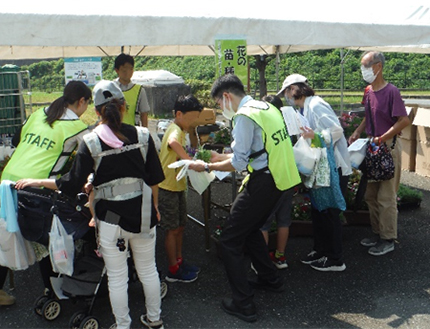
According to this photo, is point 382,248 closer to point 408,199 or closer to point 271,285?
point 271,285

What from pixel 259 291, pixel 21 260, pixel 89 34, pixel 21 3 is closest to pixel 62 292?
pixel 21 260

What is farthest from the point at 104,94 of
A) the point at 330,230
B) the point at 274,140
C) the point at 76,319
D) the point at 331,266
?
the point at 331,266

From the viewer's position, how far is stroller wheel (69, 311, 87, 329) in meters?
3.56

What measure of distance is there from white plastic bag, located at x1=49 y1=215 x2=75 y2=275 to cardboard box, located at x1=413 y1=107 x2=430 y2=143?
6.13 metres

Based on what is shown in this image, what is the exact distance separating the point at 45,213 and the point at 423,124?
619 centimetres

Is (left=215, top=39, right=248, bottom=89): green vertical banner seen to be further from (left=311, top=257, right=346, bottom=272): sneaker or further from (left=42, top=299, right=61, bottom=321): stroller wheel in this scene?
(left=42, top=299, right=61, bottom=321): stroller wheel

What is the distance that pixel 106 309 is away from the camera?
3.97 meters

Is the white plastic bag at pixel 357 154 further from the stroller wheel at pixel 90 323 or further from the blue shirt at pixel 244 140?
the stroller wheel at pixel 90 323

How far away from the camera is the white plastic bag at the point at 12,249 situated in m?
3.68

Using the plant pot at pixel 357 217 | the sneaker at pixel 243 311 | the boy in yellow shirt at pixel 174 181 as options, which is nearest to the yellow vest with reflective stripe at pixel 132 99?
the boy in yellow shirt at pixel 174 181

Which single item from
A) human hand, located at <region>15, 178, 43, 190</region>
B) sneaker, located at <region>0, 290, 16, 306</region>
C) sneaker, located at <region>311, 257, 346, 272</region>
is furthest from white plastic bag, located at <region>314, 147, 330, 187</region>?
sneaker, located at <region>0, 290, 16, 306</region>

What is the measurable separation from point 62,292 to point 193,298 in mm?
1068

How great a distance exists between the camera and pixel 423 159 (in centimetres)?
814

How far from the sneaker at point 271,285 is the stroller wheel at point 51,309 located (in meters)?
1.61
